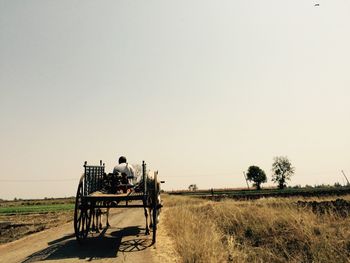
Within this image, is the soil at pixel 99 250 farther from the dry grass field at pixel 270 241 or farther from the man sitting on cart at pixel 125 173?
the man sitting on cart at pixel 125 173

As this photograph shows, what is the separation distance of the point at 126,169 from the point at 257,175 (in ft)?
418

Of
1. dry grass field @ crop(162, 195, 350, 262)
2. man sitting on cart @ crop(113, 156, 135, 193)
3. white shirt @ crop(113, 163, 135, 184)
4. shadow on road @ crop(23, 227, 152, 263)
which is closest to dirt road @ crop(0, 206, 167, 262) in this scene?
shadow on road @ crop(23, 227, 152, 263)

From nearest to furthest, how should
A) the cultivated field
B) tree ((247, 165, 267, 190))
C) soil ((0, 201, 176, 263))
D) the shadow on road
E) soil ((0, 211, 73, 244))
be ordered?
soil ((0, 201, 176, 263)) < the shadow on road < soil ((0, 211, 73, 244)) < the cultivated field < tree ((247, 165, 267, 190))

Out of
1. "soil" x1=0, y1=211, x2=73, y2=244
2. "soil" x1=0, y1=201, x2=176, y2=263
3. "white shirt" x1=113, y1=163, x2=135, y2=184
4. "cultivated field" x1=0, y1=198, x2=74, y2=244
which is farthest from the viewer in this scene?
"cultivated field" x1=0, y1=198, x2=74, y2=244

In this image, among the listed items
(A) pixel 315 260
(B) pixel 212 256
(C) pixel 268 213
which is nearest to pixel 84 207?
(B) pixel 212 256

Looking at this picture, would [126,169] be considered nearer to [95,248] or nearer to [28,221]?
[95,248]

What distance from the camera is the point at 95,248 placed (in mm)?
8641

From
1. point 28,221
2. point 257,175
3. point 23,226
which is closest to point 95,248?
point 23,226

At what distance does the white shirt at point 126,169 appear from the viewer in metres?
10.1

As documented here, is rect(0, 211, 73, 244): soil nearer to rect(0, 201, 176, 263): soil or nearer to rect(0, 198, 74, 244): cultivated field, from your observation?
rect(0, 198, 74, 244): cultivated field

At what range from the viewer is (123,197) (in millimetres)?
8430

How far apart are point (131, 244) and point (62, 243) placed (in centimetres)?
247

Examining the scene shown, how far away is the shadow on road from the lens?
7.76 meters

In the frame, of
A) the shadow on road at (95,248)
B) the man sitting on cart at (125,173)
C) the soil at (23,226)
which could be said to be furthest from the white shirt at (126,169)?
the soil at (23,226)
